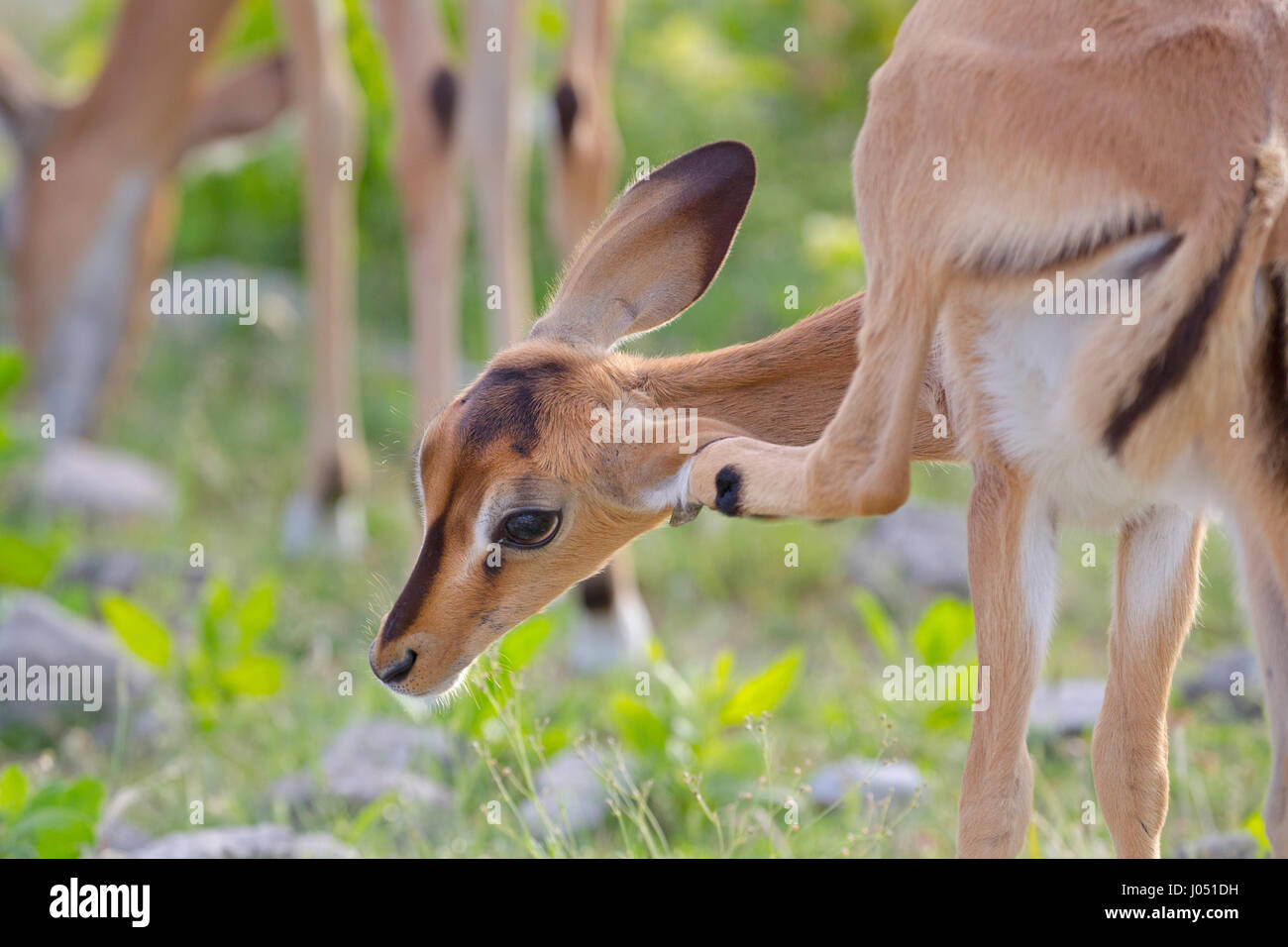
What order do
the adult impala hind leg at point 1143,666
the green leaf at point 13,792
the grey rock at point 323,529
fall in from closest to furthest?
the adult impala hind leg at point 1143,666, the green leaf at point 13,792, the grey rock at point 323,529

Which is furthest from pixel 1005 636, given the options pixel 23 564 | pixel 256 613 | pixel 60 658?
pixel 23 564

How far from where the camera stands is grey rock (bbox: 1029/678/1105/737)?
3990 mm

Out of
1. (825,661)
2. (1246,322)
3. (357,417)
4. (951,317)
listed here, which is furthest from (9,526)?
(1246,322)

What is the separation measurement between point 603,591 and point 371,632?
83.1 inches

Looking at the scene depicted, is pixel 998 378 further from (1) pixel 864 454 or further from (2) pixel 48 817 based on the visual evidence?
(2) pixel 48 817

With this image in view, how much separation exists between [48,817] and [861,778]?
173 centimetres

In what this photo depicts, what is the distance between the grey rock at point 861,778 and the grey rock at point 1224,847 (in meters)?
0.60

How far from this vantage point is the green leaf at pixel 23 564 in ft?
15.7

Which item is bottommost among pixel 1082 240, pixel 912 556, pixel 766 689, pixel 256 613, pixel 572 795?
pixel 572 795

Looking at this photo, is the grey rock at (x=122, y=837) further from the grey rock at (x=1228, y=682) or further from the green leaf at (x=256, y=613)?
the grey rock at (x=1228, y=682)

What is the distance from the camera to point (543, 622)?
3.53 m

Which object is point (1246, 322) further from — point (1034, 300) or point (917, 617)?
point (917, 617)

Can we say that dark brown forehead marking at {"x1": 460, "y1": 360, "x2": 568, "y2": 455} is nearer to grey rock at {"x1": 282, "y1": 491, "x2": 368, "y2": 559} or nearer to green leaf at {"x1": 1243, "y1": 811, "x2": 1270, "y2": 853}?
green leaf at {"x1": 1243, "y1": 811, "x2": 1270, "y2": 853}

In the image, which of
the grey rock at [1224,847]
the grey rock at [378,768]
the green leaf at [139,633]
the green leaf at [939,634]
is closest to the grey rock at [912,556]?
the green leaf at [939,634]
